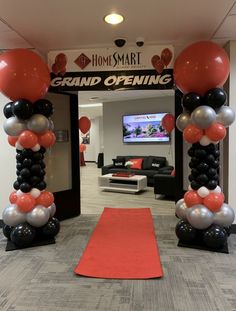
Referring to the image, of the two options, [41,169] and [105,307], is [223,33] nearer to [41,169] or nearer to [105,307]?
[41,169]

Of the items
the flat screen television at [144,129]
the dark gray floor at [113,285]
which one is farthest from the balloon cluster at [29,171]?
the flat screen television at [144,129]

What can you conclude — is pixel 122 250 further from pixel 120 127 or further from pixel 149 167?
pixel 120 127

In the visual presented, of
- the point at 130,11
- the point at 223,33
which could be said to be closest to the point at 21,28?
the point at 130,11

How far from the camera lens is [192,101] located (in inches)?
125

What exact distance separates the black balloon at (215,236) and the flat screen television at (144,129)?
5.49 m

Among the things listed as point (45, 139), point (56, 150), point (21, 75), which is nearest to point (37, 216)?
point (45, 139)

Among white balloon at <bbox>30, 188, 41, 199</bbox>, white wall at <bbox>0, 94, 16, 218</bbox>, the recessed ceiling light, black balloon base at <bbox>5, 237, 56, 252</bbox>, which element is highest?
the recessed ceiling light

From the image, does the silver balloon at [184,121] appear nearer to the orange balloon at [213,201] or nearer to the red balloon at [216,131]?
the red balloon at [216,131]

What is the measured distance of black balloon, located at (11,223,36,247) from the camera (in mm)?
3396

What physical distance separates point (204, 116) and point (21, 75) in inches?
82.8

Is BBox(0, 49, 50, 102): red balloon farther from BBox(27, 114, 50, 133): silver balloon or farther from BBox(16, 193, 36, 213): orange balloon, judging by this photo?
BBox(16, 193, 36, 213): orange balloon

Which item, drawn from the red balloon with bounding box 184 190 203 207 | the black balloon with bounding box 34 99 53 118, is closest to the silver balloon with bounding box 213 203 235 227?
the red balloon with bounding box 184 190 203 207

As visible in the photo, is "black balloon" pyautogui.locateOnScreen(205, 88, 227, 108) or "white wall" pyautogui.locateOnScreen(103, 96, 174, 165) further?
"white wall" pyautogui.locateOnScreen(103, 96, 174, 165)

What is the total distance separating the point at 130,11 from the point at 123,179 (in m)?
4.77
